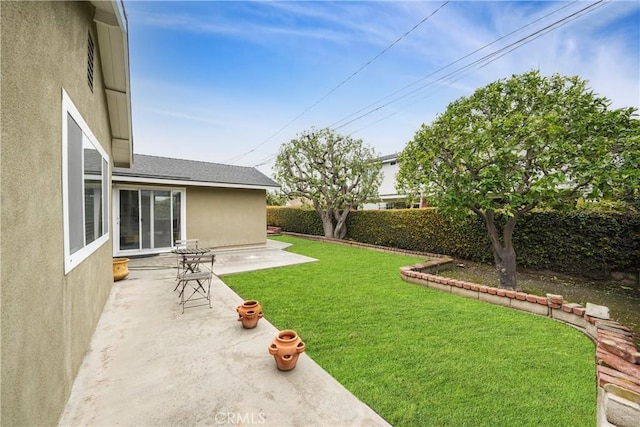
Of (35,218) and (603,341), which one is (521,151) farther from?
(35,218)

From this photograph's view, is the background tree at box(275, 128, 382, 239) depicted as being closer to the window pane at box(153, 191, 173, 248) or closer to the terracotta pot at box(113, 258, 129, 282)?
the window pane at box(153, 191, 173, 248)

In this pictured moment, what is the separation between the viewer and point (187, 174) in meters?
11.3

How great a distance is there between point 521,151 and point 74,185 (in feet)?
25.7

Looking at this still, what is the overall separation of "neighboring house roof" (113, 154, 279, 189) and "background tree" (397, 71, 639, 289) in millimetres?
7846

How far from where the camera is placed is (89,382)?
283 cm

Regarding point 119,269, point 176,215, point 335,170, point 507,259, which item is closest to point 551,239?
point 507,259

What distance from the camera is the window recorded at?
2605 mm

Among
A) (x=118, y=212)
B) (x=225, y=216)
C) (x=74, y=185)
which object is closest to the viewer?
(x=74, y=185)

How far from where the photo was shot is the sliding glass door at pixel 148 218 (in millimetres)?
9695

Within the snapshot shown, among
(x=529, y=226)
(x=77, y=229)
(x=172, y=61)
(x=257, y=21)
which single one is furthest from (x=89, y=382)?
(x=172, y=61)

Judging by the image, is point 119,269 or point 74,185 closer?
point 74,185

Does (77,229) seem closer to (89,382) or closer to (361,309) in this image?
(89,382)

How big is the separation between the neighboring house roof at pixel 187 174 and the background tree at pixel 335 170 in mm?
2713

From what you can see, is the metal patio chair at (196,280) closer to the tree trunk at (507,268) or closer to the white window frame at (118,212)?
the white window frame at (118,212)
